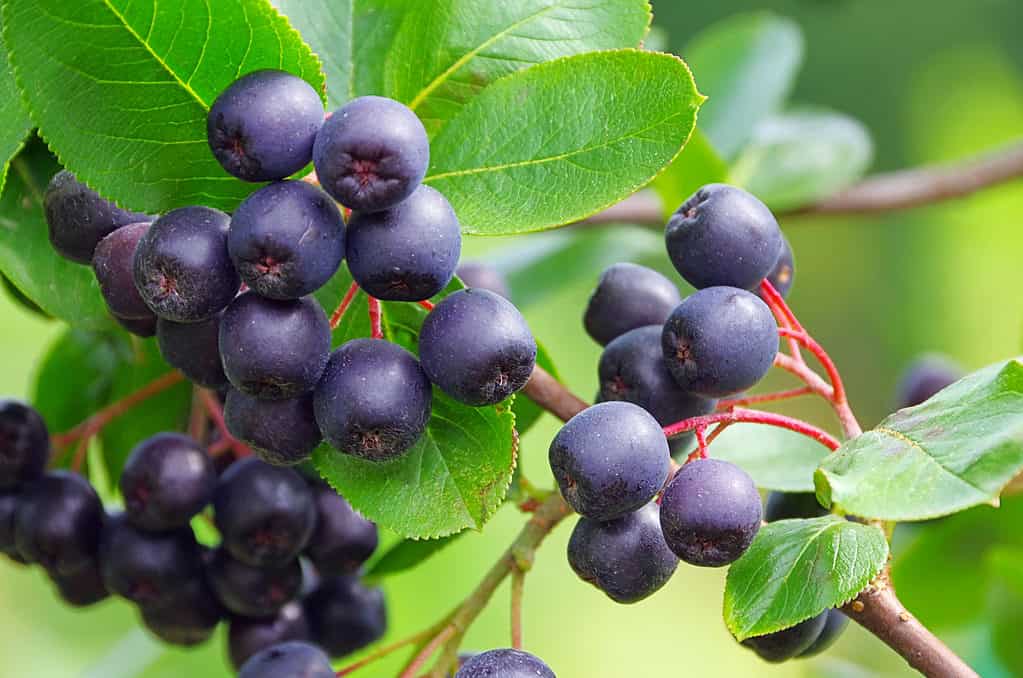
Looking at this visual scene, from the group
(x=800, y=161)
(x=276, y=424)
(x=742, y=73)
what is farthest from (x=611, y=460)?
(x=742, y=73)

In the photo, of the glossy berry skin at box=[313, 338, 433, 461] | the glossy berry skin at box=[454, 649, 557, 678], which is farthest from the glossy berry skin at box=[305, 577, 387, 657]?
the glossy berry skin at box=[313, 338, 433, 461]

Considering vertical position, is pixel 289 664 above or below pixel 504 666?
below

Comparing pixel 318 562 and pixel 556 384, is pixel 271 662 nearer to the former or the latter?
pixel 318 562

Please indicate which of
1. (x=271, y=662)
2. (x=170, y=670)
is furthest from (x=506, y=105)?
(x=170, y=670)

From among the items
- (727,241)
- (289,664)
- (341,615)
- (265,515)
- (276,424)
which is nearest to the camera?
(276,424)

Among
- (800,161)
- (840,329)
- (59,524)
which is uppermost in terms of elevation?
(59,524)

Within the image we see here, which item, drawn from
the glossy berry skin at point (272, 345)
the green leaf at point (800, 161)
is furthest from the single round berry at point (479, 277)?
the green leaf at point (800, 161)

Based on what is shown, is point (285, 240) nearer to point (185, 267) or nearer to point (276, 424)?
point (185, 267)
